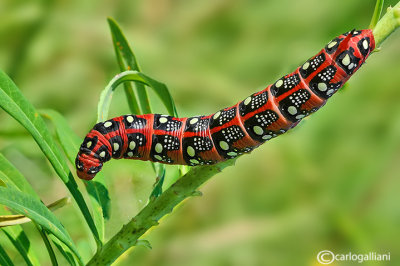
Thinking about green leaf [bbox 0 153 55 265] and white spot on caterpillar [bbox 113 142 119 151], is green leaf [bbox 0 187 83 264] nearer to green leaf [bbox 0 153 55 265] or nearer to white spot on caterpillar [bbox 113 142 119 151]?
green leaf [bbox 0 153 55 265]

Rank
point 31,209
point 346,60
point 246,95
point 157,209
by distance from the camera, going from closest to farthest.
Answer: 1. point 31,209
2. point 157,209
3. point 346,60
4. point 246,95

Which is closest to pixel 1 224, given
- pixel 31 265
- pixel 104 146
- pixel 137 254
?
pixel 31 265

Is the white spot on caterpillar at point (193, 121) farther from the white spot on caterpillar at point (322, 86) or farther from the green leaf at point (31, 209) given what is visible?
the green leaf at point (31, 209)

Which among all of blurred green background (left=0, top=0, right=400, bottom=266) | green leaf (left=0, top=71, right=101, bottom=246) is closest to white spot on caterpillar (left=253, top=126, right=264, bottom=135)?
green leaf (left=0, top=71, right=101, bottom=246)

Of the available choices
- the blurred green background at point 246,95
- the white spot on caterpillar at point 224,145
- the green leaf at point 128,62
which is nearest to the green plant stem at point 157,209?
the white spot on caterpillar at point 224,145

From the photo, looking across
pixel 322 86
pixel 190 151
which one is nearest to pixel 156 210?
pixel 190 151

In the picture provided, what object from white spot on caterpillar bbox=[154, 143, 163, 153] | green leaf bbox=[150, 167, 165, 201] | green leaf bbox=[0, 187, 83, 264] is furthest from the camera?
white spot on caterpillar bbox=[154, 143, 163, 153]

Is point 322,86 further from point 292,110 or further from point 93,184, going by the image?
point 93,184
